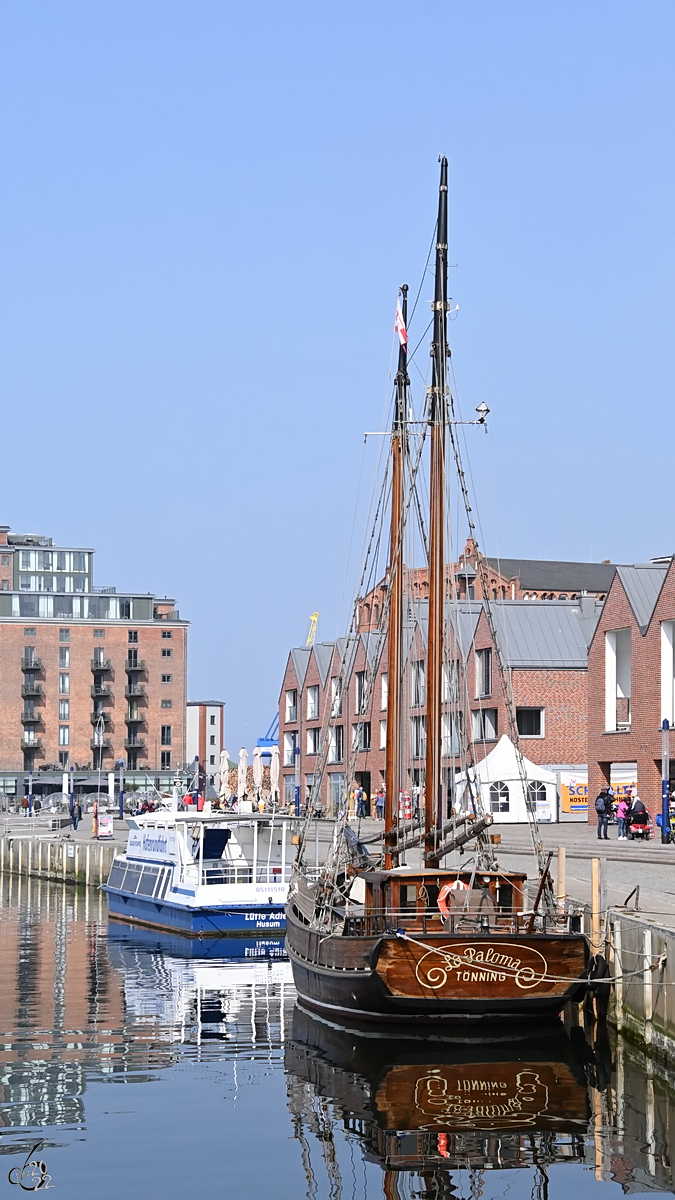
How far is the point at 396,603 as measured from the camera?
114 feet

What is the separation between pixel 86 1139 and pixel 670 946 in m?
8.70

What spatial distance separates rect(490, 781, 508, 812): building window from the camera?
68188 mm

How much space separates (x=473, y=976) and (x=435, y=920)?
1.74m

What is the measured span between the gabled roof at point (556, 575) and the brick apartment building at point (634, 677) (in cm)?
8269

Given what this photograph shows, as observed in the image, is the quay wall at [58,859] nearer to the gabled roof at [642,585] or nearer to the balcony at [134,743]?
the gabled roof at [642,585]

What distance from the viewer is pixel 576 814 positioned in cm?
6975

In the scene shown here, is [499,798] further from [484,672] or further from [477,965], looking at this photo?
[477,965]

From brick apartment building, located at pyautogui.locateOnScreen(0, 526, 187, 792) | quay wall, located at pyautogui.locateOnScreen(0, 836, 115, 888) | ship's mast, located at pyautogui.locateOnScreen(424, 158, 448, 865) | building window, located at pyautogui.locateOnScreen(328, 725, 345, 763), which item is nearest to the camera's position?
ship's mast, located at pyautogui.locateOnScreen(424, 158, 448, 865)

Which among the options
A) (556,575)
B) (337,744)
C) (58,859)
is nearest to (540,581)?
(556,575)

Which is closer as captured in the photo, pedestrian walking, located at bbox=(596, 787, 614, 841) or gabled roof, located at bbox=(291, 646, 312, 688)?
pedestrian walking, located at bbox=(596, 787, 614, 841)

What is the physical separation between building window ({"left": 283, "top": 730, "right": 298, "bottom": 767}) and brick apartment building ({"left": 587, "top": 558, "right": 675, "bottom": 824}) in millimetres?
40139

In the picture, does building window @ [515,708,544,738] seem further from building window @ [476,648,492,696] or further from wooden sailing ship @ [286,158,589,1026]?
wooden sailing ship @ [286,158,589,1026]

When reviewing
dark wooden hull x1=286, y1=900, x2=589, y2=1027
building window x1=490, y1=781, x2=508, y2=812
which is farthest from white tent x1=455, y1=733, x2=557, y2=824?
dark wooden hull x1=286, y1=900, x2=589, y2=1027

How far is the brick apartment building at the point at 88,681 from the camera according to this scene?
153 meters
